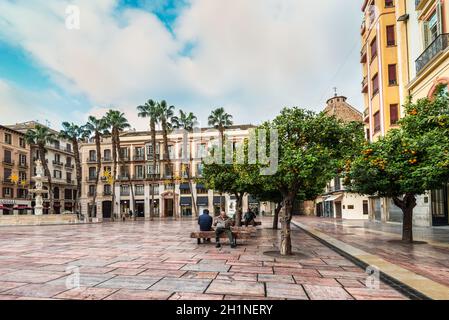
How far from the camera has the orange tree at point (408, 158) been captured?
10.6 meters

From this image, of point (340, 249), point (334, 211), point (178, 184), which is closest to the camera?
point (340, 249)

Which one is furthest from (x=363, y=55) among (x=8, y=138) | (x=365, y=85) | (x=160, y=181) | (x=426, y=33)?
(x=8, y=138)

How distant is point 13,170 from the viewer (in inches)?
1983

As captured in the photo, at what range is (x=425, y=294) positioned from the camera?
17.6 ft

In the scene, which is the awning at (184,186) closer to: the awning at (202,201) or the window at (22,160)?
the awning at (202,201)

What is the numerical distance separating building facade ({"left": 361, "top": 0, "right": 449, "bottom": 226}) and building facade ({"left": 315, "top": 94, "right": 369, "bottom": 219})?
2.82 m

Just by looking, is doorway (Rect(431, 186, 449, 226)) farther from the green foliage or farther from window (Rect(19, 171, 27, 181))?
window (Rect(19, 171, 27, 181))

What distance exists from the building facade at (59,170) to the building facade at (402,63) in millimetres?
51346

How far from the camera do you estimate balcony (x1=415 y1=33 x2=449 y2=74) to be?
51.2 feet

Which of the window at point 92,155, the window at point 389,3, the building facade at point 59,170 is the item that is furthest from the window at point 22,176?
the window at point 389,3

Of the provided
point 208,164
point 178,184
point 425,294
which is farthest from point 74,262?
point 178,184

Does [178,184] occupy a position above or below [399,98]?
below
